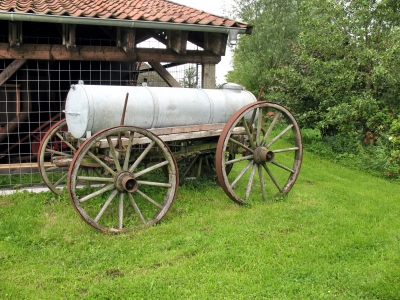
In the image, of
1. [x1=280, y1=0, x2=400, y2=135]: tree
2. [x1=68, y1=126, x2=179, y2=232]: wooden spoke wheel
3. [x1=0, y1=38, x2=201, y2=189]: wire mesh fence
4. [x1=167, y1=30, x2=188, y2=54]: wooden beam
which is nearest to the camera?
[x1=68, y1=126, x2=179, y2=232]: wooden spoke wheel

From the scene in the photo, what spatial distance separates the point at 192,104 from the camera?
18.8 feet

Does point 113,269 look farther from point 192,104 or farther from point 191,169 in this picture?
point 191,169

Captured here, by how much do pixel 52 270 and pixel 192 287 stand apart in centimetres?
134

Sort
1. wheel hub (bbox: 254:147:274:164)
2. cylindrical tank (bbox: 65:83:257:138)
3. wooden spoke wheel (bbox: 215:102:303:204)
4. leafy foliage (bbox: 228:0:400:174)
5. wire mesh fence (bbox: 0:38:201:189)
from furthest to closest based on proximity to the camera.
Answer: leafy foliage (bbox: 228:0:400:174)
wire mesh fence (bbox: 0:38:201:189)
wheel hub (bbox: 254:147:274:164)
wooden spoke wheel (bbox: 215:102:303:204)
cylindrical tank (bbox: 65:83:257:138)

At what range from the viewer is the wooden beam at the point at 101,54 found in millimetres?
6371

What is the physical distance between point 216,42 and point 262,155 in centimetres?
240

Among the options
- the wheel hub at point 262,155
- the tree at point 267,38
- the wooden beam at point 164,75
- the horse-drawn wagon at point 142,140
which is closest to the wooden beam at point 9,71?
the horse-drawn wagon at point 142,140

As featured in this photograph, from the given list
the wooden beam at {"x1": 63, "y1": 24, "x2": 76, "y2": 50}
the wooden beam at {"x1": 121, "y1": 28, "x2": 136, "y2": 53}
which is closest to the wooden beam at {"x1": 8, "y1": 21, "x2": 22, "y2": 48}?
the wooden beam at {"x1": 63, "y1": 24, "x2": 76, "y2": 50}

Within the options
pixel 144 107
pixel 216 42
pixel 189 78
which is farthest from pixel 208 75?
pixel 144 107

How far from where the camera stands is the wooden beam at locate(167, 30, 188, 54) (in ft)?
22.3

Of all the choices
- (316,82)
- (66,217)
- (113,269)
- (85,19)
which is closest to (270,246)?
(113,269)

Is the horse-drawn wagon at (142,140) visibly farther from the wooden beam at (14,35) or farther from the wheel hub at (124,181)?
the wooden beam at (14,35)

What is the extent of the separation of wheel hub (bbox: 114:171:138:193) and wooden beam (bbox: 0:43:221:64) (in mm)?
2714

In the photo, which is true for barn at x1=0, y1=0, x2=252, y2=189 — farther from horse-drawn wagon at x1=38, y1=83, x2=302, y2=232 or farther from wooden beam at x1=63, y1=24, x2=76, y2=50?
horse-drawn wagon at x1=38, y1=83, x2=302, y2=232
